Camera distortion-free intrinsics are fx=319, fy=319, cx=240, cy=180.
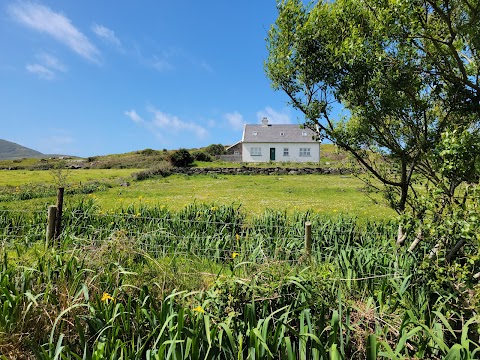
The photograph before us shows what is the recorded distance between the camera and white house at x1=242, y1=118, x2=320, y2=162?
47562 mm

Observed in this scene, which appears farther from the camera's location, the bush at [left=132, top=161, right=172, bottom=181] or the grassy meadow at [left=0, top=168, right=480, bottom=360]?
the bush at [left=132, top=161, right=172, bottom=181]

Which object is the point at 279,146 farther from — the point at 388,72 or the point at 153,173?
the point at 388,72

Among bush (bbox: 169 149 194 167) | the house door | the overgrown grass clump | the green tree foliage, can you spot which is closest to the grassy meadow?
the overgrown grass clump

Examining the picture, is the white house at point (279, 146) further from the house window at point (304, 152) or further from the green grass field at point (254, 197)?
the green grass field at point (254, 197)

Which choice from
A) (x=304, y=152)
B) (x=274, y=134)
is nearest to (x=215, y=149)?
(x=274, y=134)

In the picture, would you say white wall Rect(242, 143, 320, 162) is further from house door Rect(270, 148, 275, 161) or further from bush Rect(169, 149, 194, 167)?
bush Rect(169, 149, 194, 167)

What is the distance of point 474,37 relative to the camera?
297 cm

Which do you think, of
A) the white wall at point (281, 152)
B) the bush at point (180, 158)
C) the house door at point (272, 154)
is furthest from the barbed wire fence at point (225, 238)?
the house door at point (272, 154)

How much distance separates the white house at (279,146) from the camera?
47562 mm

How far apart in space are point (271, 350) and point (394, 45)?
132 inches

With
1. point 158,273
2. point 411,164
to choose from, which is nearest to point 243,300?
point 158,273

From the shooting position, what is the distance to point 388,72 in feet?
11.9

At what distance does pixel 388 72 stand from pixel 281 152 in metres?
45.0

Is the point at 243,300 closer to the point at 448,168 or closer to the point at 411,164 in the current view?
the point at 448,168
